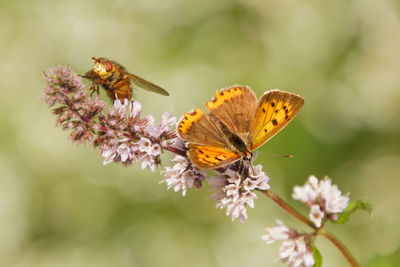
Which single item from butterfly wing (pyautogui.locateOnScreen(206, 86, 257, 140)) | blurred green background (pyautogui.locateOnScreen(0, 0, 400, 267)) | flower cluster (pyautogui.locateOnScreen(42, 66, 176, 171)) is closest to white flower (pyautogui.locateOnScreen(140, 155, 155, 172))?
flower cluster (pyautogui.locateOnScreen(42, 66, 176, 171))

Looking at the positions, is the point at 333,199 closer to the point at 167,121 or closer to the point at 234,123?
the point at 234,123

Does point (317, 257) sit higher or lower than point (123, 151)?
lower

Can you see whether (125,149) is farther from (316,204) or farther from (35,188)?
(35,188)

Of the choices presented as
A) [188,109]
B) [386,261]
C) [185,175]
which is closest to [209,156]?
[185,175]

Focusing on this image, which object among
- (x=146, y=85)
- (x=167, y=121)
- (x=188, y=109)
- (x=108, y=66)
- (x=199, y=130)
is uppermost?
(x=188, y=109)

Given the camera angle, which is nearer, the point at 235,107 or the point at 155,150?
the point at 155,150

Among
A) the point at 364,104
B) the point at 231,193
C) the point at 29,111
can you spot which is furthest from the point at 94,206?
the point at 364,104

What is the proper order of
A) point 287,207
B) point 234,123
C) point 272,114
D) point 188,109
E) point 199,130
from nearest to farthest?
point 287,207, point 199,130, point 272,114, point 234,123, point 188,109

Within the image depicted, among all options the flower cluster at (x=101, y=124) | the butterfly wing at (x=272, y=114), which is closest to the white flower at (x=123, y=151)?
the flower cluster at (x=101, y=124)
